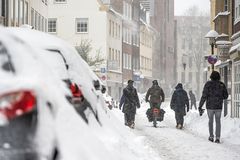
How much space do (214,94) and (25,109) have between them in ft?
37.7

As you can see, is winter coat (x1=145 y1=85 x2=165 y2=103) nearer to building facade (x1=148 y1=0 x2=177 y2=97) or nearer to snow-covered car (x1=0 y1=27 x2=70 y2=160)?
snow-covered car (x1=0 y1=27 x2=70 y2=160)

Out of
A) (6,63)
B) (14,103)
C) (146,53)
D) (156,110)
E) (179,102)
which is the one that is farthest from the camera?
(146,53)

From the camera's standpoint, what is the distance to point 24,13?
1507 inches

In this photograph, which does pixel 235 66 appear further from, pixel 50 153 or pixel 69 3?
pixel 69 3

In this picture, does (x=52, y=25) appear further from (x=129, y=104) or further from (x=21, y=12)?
(x=129, y=104)

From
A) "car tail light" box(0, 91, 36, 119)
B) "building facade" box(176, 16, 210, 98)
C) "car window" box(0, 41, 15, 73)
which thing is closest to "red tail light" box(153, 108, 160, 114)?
"car window" box(0, 41, 15, 73)

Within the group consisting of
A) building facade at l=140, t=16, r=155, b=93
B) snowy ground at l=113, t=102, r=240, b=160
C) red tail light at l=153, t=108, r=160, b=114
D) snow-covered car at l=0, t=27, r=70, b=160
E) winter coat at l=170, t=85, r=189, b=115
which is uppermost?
building facade at l=140, t=16, r=155, b=93

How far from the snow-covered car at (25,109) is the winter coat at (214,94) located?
36.0 feet

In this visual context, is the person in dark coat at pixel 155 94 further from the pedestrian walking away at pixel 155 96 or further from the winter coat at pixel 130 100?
the winter coat at pixel 130 100

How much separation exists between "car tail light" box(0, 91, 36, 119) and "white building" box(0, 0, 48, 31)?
27429 millimetres

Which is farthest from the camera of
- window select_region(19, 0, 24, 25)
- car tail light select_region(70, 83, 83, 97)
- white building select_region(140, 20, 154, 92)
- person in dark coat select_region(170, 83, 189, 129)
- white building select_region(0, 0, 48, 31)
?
white building select_region(140, 20, 154, 92)

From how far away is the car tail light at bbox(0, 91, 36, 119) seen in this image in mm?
4863

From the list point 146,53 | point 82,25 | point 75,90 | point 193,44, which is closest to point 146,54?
point 146,53

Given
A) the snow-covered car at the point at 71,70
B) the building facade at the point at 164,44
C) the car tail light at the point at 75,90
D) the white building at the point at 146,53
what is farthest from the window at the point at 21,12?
the building facade at the point at 164,44
